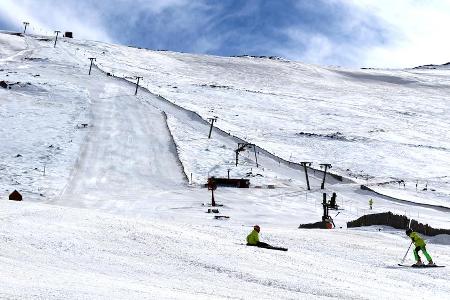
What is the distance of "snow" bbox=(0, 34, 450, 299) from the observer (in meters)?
13.5

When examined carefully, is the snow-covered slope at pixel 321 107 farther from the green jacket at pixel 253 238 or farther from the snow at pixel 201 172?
the green jacket at pixel 253 238

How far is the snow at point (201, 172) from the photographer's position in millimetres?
13531

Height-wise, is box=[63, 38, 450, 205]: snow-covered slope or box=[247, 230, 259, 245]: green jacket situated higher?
box=[63, 38, 450, 205]: snow-covered slope

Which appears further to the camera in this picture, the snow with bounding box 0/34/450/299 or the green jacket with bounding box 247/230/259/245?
the green jacket with bounding box 247/230/259/245

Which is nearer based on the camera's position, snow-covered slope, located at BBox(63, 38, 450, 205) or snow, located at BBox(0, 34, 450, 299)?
snow, located at BBox(0, 34, 450, 299)

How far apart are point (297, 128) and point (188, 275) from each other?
66.6 m

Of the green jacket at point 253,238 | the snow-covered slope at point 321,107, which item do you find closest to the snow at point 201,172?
the snow-covered slope at point 321,107

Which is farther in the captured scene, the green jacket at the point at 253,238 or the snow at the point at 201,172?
the green jacket at the point at 253,238

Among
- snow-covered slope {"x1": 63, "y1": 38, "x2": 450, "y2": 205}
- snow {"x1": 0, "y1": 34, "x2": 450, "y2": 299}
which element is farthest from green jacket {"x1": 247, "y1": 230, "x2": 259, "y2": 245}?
snow-covered slope {"x1": 63, "y1": 38, "x2": 450, "y2": 205}

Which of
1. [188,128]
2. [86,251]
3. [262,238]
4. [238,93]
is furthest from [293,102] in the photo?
[86,251]

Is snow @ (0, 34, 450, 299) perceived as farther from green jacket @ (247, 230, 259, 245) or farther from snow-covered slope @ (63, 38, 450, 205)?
green jacket @ (247, 230, 259, 245)

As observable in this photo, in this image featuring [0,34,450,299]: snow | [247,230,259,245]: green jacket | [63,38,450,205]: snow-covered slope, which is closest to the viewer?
[0,34,450,299]: snow

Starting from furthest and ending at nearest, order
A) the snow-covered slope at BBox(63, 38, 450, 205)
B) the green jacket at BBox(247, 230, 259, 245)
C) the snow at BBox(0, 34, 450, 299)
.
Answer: the snow-covered slope at BBox(63, 38, 450, 205)
the green jacket at BBox(247, 230, 259, 245)
the snow at BBox(0, 34, 450, 299)

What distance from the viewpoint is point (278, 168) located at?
5775 cm
